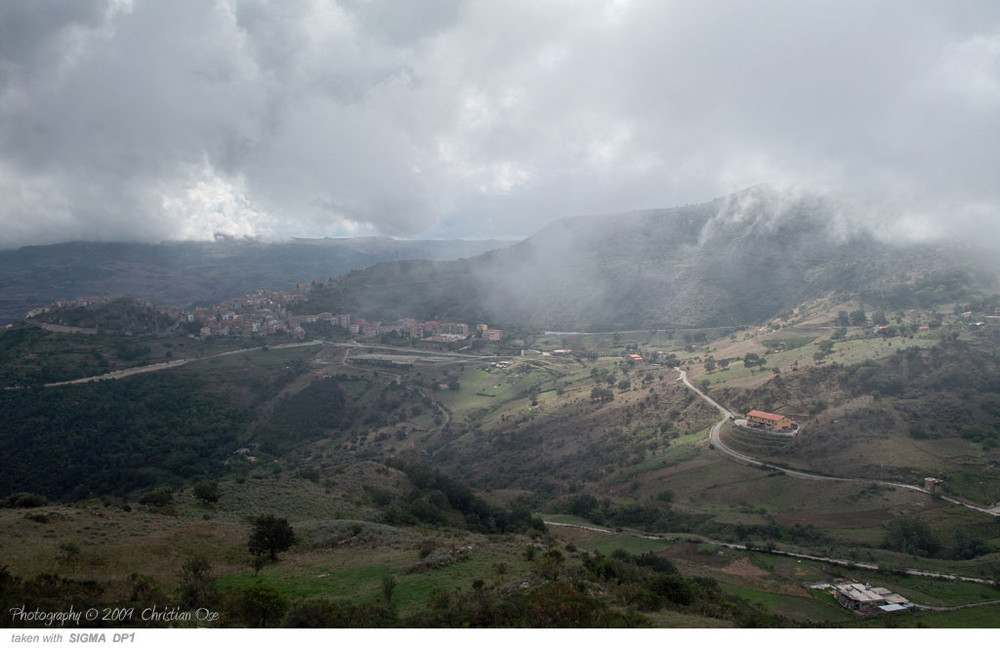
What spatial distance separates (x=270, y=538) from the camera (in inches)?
574

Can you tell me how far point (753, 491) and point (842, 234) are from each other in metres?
99.5

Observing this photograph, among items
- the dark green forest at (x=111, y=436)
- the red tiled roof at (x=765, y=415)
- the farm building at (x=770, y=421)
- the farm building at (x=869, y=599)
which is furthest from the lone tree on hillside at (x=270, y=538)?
the red tiled roof at (x=765, y=415)

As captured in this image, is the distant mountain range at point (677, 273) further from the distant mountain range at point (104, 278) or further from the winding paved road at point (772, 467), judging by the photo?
the distant mountain range at point (104, 278)

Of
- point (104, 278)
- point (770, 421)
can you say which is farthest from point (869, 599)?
point (104, 278)

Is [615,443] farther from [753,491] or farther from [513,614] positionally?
[513,614]

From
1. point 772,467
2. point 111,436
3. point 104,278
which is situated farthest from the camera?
point 104,278

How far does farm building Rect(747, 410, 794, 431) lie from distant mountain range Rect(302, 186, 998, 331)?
52.1m

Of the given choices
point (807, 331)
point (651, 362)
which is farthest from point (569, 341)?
point (807, 331)

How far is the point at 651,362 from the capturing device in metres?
70.1

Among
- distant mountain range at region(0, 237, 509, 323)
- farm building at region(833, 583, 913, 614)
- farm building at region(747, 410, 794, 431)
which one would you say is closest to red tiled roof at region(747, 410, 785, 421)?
farm building at region(747, 410, 794, 431)

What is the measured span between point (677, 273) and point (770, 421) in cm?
7706

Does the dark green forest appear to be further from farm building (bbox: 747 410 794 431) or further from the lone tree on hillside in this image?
farm building (bbox: 747 410 794 431)

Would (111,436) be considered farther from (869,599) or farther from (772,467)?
(869,599)

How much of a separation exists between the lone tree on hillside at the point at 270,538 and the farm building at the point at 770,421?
36.0 m
